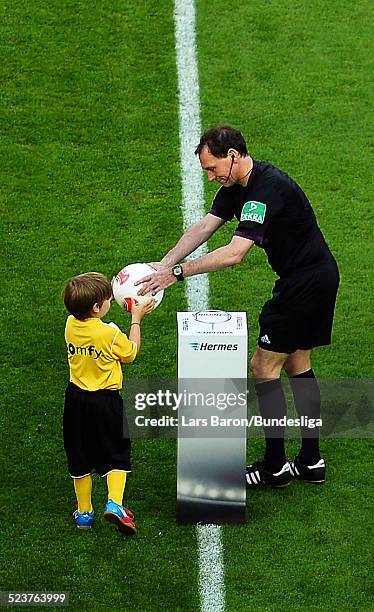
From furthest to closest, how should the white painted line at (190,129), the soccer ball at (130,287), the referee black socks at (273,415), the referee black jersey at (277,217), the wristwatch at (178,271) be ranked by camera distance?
1. the white painted line at (190,129)
2. the referee black socks at (273,415)
3. the soccer ball at (130,287)
4. the wristwatch at (178,271)
5. the referee black jersey at (277,217)

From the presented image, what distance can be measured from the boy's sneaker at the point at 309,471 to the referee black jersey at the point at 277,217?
1.03m

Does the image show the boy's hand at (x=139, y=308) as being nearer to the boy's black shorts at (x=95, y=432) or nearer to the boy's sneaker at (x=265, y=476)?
the boy's black shorts at (x=95, y=432)

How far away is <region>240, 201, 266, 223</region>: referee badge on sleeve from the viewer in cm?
619

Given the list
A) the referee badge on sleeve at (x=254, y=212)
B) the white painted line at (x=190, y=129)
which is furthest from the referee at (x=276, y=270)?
the white painted line at (x=190, y=129)

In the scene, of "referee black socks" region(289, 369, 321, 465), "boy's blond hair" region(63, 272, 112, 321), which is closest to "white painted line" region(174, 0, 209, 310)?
"referee black socks" region(289, 369, 321, 465)

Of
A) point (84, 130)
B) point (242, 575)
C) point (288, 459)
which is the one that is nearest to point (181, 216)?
point (84, 130)

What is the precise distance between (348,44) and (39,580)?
6311 mm

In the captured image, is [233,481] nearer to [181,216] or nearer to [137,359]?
[137,359]

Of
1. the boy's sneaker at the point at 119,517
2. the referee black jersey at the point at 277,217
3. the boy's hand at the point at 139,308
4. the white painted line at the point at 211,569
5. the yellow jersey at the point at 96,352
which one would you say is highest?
the referee black jersey at the point at 277,217

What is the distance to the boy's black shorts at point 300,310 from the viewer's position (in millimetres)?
6477

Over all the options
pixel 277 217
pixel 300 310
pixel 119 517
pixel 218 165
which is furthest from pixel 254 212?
pixel 119 517

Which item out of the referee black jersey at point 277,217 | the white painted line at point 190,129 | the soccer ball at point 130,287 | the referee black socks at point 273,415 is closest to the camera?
the referee black jersey at point 277,217

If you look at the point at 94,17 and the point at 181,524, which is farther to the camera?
the point at 94,17

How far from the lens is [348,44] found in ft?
35.7
